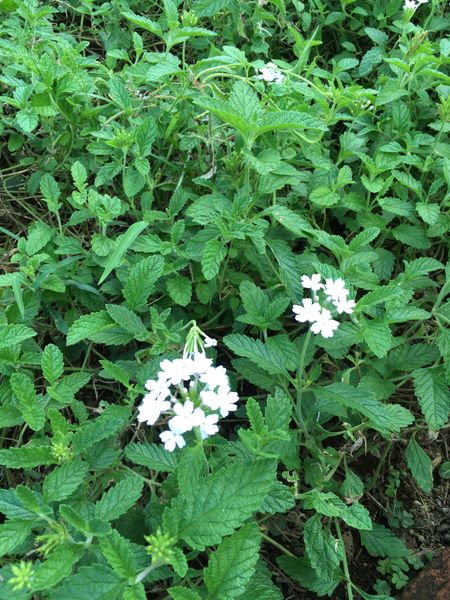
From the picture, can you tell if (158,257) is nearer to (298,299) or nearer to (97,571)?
(298,299)

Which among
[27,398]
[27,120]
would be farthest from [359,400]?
[27,120]

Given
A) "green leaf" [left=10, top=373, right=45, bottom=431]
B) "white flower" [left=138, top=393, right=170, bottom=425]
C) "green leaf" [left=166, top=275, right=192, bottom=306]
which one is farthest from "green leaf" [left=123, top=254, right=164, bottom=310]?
"white flower" [left=138, top=393, right=170, bottom=425]

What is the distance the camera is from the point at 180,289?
7.06ft

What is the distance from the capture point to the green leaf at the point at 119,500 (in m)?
1.58

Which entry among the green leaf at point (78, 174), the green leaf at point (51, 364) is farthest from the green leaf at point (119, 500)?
the green leaf at point (78, 174)

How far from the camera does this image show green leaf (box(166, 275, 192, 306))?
2.12m

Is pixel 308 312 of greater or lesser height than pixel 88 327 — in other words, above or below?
above

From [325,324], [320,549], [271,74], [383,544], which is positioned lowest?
[383,544]

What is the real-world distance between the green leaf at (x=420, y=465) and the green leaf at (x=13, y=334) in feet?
4.35

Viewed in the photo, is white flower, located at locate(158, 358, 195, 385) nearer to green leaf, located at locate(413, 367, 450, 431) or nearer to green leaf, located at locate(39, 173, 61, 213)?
green leaf, located at locate(413, 367, 450, 431)

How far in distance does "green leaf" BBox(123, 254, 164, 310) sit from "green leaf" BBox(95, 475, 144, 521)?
0.63m

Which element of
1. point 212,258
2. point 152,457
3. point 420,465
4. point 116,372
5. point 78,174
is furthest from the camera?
point 78,174

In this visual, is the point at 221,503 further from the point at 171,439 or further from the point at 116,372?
the point at 116,372

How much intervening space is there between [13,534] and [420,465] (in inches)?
51.9
